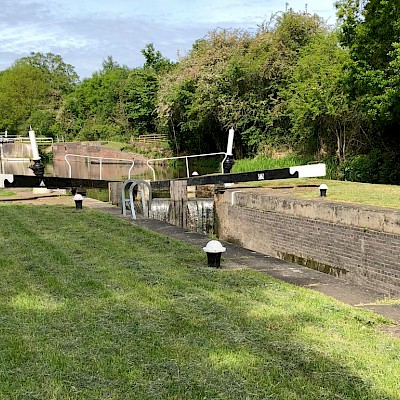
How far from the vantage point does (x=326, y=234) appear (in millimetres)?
7941

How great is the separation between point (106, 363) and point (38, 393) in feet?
1.32

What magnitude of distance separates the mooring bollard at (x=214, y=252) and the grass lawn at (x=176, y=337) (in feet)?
0.43

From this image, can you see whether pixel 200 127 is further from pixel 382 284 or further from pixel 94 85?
pixel 94 85

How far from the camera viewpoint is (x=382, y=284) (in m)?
6.75

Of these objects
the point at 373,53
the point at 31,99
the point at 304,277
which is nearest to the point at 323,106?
the point at 373,53

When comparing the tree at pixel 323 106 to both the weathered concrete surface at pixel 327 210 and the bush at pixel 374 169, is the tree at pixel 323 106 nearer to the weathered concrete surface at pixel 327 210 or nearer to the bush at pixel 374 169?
the bush at pixel 374 169

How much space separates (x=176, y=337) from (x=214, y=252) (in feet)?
6.26

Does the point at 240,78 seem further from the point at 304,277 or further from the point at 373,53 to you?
the point at 304,277

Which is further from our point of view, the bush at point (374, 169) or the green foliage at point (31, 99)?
A: the green foliage at point (31, 99)

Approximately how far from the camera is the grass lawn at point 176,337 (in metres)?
2.46

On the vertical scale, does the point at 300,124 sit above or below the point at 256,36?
below

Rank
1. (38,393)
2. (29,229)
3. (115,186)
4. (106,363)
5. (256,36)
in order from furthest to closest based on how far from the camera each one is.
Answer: (256,36) < (115,186) < (29,229) < (106,363) < (38,393)

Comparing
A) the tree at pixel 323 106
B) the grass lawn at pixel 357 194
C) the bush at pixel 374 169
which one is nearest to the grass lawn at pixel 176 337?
the grass lawn at pixel 357 194

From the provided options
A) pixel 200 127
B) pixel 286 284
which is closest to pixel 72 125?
pixel 200 127
